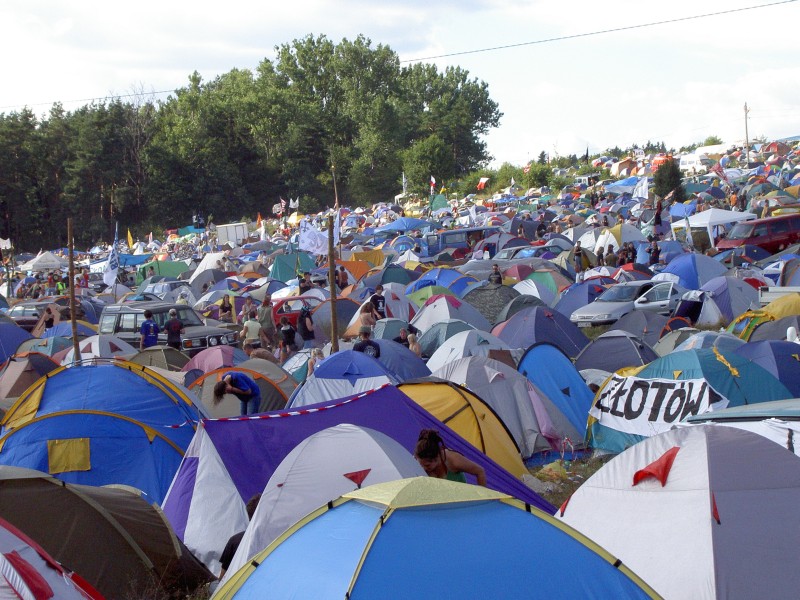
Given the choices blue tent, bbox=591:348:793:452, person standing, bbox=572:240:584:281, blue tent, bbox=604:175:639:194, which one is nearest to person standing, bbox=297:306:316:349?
blue tent, bbox=591:348:793:452

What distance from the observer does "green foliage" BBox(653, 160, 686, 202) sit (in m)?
47.7

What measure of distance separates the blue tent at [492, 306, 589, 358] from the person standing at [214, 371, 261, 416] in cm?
621

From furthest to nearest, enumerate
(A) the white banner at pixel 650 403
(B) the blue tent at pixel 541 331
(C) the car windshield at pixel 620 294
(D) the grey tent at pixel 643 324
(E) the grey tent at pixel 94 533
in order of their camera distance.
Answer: (C) the car windshield at pixel 620 294 < (D) the grey tent at pixel 643 324 < (B) the blue tent at pixel 541 331 < (A) the white banner at pixel 650 403 < (E) the grey tent at pixel 94 533

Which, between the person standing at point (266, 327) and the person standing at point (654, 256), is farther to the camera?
the person standing at point (654, 256)

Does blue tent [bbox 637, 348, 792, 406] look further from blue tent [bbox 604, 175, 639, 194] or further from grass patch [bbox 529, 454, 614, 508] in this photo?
blue tent [bbox 604, 175, 639, 194]

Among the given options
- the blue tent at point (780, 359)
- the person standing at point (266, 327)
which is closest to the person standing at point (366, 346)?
the blue tent at point (780, 359)

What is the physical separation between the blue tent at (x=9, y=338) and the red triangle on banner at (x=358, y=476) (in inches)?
626

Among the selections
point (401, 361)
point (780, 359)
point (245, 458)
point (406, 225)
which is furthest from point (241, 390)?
point (406, 225)

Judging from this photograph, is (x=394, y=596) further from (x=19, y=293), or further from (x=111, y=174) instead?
(x=111, y=174)

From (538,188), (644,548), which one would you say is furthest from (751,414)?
(538,188)

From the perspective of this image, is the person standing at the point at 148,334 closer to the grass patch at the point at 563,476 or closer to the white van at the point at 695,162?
the grass patch at the point at 563,476

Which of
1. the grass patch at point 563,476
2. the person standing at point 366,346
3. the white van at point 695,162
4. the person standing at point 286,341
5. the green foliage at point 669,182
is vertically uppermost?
the white van at point 695,162

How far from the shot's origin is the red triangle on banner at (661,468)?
5879mm

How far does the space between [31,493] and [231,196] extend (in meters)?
64.7
